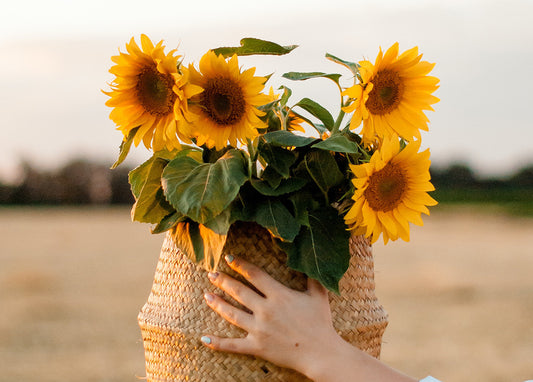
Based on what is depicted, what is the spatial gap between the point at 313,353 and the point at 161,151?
18.8 inches

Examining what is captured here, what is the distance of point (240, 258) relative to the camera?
1334 mm

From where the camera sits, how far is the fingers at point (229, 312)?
130 cm

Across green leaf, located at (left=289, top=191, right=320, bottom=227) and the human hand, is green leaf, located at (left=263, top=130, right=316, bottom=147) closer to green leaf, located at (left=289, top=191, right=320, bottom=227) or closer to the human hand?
green leaf, located at (left=289, top=191, right=320, bottom=227)

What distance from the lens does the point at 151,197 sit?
52.4 inches

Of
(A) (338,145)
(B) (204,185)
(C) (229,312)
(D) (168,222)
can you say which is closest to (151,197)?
(D) (168,222)

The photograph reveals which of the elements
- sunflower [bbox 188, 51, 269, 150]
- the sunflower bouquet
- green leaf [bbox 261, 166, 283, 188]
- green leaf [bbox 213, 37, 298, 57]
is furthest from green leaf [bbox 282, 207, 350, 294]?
green leaf [bbox 213, 37, 298, 57]

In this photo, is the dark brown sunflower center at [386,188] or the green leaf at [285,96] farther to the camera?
the green leaf at [285,96]

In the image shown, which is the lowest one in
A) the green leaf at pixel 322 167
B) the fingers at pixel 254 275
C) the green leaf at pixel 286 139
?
the fingers at pixel 254 275

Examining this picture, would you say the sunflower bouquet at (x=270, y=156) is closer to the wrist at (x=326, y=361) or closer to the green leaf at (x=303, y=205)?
the green leaf at (x=303, y=205)

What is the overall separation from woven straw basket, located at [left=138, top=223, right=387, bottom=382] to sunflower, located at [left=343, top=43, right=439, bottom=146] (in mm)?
239

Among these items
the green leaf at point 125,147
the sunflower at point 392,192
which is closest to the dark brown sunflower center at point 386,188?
the sunflower at point 392,192

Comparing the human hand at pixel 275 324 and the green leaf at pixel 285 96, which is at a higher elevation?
the green leaf at pixel 285 96

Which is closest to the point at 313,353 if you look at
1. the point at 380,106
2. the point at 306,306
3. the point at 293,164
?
the point at 306,306

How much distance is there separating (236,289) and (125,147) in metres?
0.34
